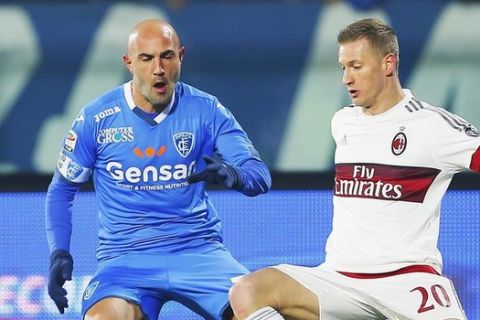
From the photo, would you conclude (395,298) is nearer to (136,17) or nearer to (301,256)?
(301,256)

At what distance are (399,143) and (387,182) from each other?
5.7 inches

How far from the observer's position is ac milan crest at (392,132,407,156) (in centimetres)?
447

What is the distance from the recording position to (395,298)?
439 centimetres

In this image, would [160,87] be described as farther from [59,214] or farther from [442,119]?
[442,119]

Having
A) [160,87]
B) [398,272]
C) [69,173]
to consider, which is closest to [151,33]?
[160,87]

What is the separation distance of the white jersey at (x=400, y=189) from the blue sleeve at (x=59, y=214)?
104 centimetres

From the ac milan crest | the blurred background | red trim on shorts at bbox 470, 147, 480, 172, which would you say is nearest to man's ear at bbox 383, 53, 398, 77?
the ac milan crest

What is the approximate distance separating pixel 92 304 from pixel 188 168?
2.12 ft

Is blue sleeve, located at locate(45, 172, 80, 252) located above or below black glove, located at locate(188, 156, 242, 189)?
below

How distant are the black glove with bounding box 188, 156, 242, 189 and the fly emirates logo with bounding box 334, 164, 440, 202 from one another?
44 centimetres

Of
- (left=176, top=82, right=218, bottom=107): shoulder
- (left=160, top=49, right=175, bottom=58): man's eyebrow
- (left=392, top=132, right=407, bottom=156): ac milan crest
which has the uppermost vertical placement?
(left=160, top=49, right=175, bottom=58): man's eyebrow

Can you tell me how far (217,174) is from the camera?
14.2ft

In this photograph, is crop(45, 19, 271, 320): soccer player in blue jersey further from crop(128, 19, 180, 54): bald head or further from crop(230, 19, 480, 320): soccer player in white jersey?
crop(230, 19, 480, 320): soccer player in white jersey

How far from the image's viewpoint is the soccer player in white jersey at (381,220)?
4.36m
